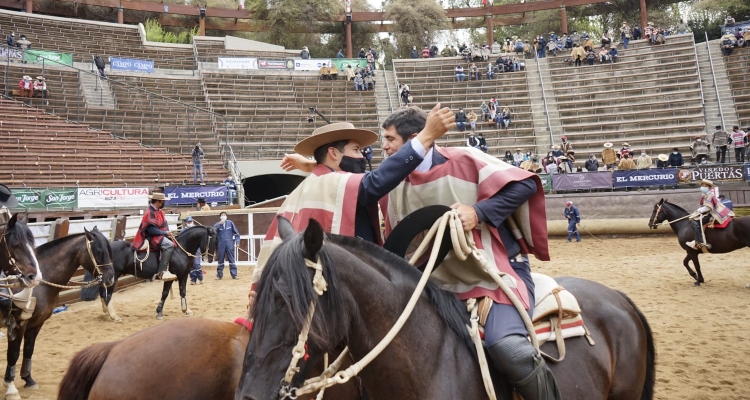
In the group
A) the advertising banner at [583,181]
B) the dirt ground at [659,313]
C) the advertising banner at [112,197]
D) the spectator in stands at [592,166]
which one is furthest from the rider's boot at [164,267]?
the spectator in stands at [592,166]

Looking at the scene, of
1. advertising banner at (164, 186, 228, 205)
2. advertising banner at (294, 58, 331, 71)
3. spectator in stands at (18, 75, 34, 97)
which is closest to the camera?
advertising banner at (164, 186, 228, 205)

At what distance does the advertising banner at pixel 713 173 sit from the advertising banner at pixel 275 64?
2124 centimetres

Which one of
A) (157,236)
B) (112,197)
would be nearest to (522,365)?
(157,236)

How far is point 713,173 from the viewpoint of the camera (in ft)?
61.0

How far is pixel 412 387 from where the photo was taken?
80.7 inches

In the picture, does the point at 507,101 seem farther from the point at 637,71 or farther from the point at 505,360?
the point at 505,360

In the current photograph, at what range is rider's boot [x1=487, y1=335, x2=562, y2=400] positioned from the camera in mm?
2168

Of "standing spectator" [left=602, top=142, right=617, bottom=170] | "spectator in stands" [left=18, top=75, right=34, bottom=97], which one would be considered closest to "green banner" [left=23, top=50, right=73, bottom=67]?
"spectator in stands" [left=18, top=75, right=34, bottom=97]

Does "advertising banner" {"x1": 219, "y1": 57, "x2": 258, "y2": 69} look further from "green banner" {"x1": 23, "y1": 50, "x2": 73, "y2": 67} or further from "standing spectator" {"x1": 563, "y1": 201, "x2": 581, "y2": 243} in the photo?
"standing spectator" {"x1": 563, "y1": 201, "x2": 581, "y2": 243}

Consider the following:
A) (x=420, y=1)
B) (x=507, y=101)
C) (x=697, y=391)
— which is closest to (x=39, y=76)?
(x=507, y=101)

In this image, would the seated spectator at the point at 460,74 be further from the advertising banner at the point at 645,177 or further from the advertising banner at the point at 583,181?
the advertising banner at the point at 645,177

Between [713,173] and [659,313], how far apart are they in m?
13.1

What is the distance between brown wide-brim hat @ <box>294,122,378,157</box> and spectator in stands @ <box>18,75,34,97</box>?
26126 mm

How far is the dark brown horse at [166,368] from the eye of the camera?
275cm
